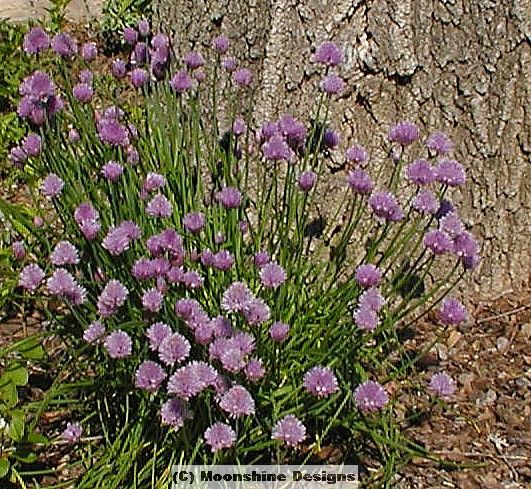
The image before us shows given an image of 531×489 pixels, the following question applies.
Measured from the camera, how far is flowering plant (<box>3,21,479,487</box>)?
2139mm

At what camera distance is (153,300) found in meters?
2.14

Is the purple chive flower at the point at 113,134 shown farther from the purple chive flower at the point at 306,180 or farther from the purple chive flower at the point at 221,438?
the purple chive flower at the point at 221,438

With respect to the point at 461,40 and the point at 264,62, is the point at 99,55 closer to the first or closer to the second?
the point at 264,62

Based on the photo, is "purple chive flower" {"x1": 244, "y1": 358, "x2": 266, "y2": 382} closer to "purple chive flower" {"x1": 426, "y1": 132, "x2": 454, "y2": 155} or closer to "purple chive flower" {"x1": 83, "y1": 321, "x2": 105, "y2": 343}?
"purple chive flower" {"x1": 83, "y1": 321, "x2": 105, "y2": 343}

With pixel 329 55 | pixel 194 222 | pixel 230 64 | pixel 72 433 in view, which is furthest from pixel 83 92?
pixel 72 433

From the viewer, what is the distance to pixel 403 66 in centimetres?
287

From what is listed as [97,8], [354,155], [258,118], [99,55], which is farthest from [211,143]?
[97,8]

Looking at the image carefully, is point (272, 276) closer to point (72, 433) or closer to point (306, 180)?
point (306, 180)

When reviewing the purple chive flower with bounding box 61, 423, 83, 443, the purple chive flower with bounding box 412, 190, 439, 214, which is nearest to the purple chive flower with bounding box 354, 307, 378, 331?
the purple chive flower with bounding box 412, 190, 439, 214

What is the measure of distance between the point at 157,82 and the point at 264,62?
31 centimetres

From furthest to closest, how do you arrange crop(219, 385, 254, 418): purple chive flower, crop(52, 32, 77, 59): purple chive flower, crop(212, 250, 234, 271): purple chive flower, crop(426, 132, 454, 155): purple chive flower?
crop(52, 32, 77, 59): purple chive flower < crop(426, 132, 454, 155): purple chive flower < crop(212, 250, 234, 271): purple chive flower < crop(219, 385, 254, 418): purple chive flower

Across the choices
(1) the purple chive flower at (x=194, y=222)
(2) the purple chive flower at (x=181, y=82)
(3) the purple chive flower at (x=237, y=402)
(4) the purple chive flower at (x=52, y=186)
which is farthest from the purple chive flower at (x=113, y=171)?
(3) the purple chive flower at (x=237, y=402)

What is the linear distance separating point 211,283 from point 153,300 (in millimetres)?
347

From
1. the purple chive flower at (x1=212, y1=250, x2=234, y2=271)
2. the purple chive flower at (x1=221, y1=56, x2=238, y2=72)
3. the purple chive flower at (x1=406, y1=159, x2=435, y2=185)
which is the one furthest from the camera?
the purple chive flower at (x1=221, y1=56, x2=238, y2=72)
